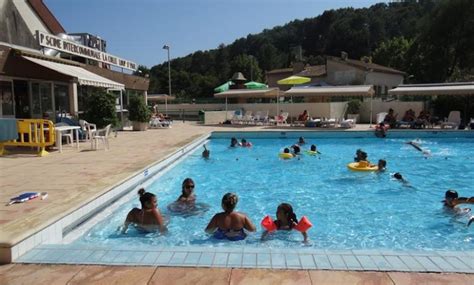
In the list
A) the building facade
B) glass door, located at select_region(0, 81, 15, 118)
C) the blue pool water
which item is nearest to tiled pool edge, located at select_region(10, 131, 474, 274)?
the blue pool water

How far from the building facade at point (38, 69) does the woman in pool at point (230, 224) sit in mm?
8892

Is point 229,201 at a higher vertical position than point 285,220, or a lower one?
higher

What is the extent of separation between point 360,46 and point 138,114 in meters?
53.3

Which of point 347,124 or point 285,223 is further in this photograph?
point 347,124

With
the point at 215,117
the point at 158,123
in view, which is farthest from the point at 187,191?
the point at 215,117

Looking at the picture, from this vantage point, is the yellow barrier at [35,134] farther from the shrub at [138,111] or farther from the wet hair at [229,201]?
the shrub at [138,111]

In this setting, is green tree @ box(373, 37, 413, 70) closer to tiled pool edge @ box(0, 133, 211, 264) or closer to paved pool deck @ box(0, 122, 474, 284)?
paved pool deck @ box(0, 122, 474, 284)

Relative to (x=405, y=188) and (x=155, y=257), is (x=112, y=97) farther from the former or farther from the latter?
(x=155, y=257)

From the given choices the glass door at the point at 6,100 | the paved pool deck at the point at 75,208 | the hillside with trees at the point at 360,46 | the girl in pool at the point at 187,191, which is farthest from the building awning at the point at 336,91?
the hillside with trees at the point at 360,46

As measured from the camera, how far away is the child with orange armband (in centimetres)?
548

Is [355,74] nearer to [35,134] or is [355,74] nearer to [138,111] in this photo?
[138,111]

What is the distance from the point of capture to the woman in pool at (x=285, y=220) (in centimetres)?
548

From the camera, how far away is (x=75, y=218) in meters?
5.30

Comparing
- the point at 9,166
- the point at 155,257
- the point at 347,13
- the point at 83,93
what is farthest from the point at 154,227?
the point at 347,13
